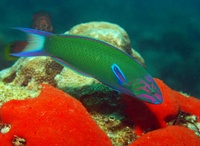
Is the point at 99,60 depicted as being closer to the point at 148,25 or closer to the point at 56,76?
the point at 56,76

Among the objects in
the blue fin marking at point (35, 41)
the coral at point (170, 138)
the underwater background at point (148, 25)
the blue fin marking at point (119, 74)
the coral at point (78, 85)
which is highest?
the blue fin marking at point (35, 41)

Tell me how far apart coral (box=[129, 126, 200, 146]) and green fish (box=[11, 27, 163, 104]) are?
314mm

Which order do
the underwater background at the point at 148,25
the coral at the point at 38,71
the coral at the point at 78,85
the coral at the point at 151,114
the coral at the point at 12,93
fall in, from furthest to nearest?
the underwater background at the point at 148,25 → the coral at the point at 38,71 → the coral at the point at 78,85 → the coral at the point at 151,114 → the coral at the point at 12,93

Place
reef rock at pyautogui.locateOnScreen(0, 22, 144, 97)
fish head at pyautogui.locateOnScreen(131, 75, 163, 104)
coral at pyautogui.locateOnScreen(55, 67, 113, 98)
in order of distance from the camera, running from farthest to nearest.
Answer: reef rock at pyautogui.locateOnScreen(0, 22, 144, 97) < coral at pyautogui.locateOnScreen(55, 67, 113, 98) < fish head at pyautogui.locateOnScreen(131, 75, 163, 104)

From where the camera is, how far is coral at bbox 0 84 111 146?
1987 millimetres

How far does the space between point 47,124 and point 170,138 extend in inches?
45.2

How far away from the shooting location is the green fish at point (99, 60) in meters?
2.39

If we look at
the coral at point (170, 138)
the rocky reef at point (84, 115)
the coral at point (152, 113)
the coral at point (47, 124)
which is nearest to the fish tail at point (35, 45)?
the rocky reef at point (84, 115)

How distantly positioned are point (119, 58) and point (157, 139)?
0.87 metres

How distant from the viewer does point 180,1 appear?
26359 mm

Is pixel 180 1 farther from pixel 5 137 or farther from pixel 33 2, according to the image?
pixel 5 137

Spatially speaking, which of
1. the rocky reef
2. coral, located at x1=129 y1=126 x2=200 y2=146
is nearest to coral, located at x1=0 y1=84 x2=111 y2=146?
the rocky reef

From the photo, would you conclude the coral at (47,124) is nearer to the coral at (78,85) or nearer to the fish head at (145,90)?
the fish head at (145,90)

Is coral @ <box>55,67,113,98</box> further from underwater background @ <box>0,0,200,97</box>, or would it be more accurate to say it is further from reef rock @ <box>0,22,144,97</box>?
underwater background @ <box>0,0,200,97</box>
